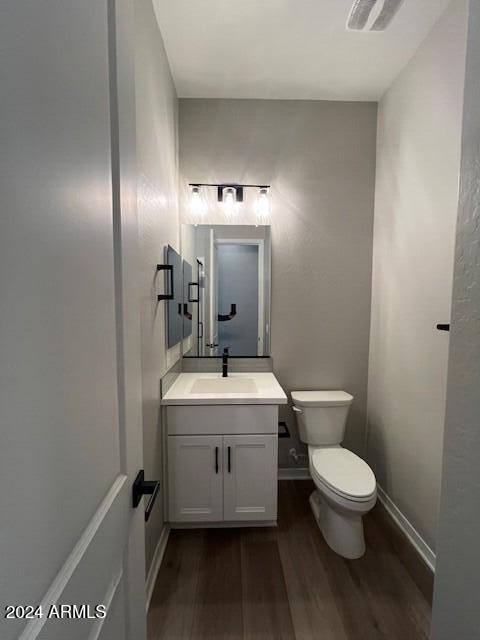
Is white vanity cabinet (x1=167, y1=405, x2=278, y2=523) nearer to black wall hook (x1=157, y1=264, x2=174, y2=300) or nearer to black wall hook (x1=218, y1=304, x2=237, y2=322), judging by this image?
black wall hook (x1=157, y1=264, x2=174, y2=300)

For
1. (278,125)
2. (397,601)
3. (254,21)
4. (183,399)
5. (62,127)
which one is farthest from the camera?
(278,125)

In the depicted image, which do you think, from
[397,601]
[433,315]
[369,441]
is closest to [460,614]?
[397,601]

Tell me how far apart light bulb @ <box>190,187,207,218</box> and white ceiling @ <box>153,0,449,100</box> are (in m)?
0.66

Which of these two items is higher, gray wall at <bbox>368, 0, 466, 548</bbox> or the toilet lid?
gray wall at <bbox>368, 0, 466, 548</bbox>

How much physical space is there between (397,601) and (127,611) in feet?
4.52

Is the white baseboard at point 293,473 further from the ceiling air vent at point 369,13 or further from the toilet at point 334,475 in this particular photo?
the ceiling air vent at point 369,13

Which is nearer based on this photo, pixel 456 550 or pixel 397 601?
pixel 456 550

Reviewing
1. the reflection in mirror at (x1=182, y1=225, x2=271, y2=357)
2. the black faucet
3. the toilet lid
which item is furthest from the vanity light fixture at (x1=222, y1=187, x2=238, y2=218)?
the toilet lid

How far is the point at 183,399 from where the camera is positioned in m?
1.71

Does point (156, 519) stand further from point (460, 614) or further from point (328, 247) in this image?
point (328, 247)

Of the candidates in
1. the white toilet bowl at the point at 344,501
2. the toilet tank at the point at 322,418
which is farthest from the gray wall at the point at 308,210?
the white toilet bowl at the point at 344,501

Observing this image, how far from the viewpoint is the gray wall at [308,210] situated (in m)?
2.18

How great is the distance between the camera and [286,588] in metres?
1.43

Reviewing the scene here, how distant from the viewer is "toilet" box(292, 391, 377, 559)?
1.55 meters
